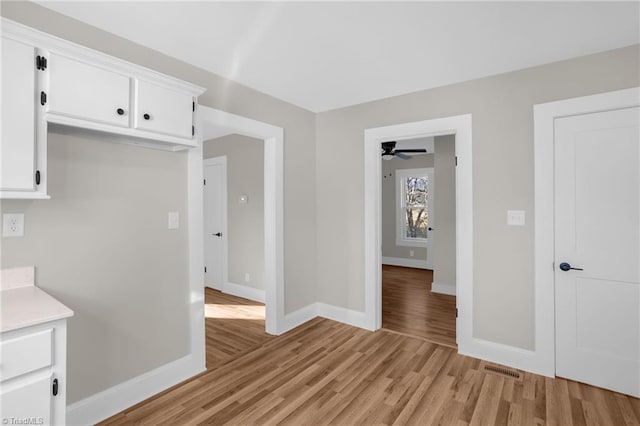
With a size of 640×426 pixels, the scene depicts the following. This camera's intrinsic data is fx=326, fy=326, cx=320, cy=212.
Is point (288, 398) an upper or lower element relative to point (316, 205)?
lower

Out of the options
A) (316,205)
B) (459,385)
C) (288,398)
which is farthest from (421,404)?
(316,205)

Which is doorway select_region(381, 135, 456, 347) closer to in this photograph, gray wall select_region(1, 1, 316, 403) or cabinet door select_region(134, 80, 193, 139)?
gray wall select_region(1, 1, 316, 403)

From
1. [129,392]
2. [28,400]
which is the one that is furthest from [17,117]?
[129,392]

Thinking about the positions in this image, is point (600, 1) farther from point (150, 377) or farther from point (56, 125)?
point (150, 377)

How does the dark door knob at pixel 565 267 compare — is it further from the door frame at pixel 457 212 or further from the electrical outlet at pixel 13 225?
the electrical outlet at pixel 13 225

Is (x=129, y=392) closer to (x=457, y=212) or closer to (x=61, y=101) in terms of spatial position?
(x=61, y=101)

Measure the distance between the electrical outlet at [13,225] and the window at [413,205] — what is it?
22.3 ft

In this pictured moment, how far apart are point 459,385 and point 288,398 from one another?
1.29m

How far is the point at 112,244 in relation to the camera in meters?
2.18

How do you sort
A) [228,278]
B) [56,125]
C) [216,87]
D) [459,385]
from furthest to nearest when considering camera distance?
[228,278]
[216,87]
[459,385]
[56,125]

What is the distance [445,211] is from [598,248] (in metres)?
2.80

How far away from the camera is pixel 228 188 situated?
506cm

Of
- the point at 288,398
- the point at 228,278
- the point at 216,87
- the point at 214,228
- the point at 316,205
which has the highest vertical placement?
the point at 216,87

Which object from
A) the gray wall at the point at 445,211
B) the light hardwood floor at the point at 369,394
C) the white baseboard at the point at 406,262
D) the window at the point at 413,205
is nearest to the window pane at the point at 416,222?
the window at the point at 413,205
